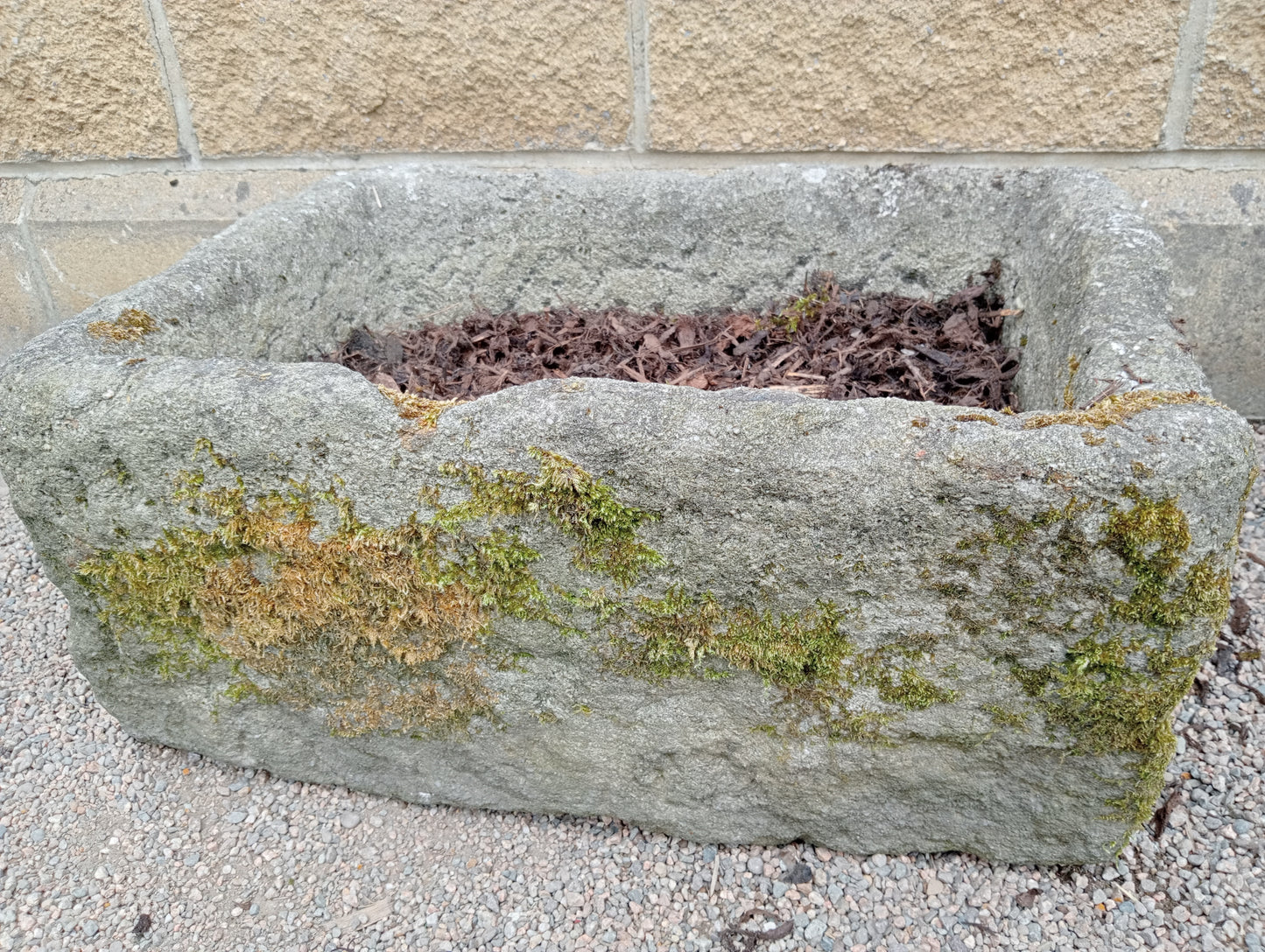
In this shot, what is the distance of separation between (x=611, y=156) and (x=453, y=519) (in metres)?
1.71

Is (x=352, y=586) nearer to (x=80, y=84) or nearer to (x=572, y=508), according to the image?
(x=572, y=508)

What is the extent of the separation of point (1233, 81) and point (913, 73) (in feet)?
2.91

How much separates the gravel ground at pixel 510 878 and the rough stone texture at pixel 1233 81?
64.6 inches

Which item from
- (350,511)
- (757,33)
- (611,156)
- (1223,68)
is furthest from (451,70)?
(1223,68)

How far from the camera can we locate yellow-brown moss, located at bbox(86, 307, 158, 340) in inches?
64.3

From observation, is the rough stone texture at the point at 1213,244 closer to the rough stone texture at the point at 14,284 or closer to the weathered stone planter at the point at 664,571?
the weathered stone planter at the point at 664,571

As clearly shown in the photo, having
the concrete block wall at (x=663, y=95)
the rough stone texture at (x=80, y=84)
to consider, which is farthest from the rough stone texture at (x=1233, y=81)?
the rough stone texture at (x=80, y=84)

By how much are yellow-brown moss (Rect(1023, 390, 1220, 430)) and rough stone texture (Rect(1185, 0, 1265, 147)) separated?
167cm

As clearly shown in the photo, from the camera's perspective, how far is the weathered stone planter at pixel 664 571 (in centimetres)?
130

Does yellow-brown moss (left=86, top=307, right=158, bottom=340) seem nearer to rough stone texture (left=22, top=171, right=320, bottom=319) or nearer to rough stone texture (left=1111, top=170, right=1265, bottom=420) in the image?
rough stone texture (left=22, top=171, right=320, bottom=319)

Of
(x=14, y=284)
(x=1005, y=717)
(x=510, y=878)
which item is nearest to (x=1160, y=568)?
(x=1005, y=717)

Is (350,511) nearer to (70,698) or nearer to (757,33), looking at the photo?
(70,698)

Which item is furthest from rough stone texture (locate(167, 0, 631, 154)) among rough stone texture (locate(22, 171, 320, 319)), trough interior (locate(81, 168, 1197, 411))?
trough interior (locate(81, 168, 1197, 411))

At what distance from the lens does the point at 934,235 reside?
7.50ft
